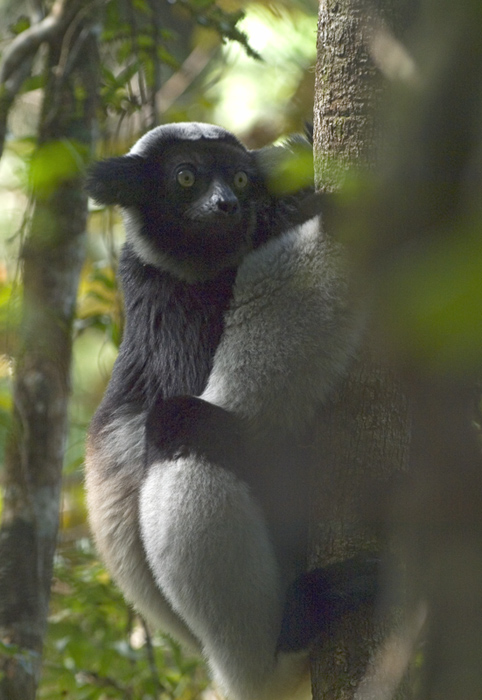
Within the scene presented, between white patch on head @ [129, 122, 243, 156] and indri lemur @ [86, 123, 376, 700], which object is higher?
white patch on head @ [129, 122, 243, 156]

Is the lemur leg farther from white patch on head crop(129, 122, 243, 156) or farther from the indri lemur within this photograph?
white patch on head crop(129, 122, 243, 156)

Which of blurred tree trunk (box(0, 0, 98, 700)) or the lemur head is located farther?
blurred tree trunk (box(0, 0, 98, 700))

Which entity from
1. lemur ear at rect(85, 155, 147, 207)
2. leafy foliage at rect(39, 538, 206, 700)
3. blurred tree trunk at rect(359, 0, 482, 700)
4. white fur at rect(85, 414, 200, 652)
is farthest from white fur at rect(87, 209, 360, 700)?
blurred tree trunk at rect(359, 0, 482, 700)

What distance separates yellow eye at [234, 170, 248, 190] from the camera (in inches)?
157

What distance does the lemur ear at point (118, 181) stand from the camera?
394 centimetres

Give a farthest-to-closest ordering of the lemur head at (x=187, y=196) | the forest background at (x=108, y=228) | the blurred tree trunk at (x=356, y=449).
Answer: the forest background at (x=108, y=228) < the lemur head at (x=187, y=196) < the blurred tree trunk at (x=356, y=449)

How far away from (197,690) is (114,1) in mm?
4754

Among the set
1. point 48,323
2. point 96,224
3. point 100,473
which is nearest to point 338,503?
point 100,473

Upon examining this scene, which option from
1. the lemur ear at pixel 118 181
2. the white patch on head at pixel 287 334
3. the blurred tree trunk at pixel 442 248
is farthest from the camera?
the lemur ear at pixel 118 181

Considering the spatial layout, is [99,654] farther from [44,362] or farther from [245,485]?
[245,485]

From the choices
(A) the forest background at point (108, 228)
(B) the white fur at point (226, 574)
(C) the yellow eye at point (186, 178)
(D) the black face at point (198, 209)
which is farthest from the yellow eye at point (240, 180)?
(B) the white fur at point (226, 574)

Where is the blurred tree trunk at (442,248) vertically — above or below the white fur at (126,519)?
above

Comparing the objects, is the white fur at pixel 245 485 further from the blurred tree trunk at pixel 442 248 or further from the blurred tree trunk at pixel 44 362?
the blurred tree trunk at pixel 442 248

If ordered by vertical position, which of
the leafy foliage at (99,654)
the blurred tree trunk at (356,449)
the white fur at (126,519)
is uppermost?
the blurred tree trunk at (356,449)
